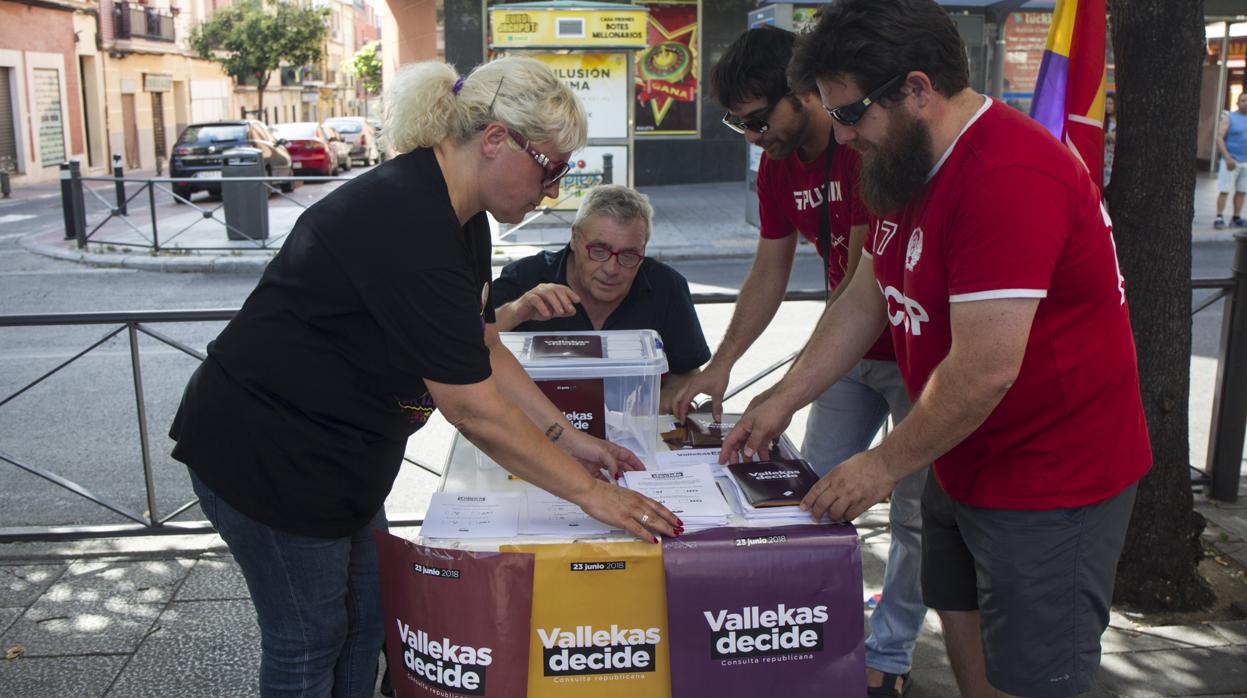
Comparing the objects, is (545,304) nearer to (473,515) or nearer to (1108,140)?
(473,515)

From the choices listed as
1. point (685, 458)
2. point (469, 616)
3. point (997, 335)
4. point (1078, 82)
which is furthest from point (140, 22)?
point (997, 335)

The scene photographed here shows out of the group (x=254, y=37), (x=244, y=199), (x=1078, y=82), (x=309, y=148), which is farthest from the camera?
(x=254, y=37)

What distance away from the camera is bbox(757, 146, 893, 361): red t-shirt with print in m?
3.14

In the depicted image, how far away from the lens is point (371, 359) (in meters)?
2.15

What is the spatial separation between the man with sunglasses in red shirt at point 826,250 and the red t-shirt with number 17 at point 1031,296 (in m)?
0.59

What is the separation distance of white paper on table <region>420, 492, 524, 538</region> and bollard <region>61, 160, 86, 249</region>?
13575 millimetres

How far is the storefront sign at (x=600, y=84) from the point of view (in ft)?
43.8

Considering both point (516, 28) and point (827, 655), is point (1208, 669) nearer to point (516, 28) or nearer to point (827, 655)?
point (827, 655)

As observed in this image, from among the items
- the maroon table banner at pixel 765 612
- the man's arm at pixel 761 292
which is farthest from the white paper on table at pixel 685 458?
the man's arm at pixel 761 292

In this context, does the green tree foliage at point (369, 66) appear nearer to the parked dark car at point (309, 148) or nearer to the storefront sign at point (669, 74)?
the parked dark car at point (309, 148)

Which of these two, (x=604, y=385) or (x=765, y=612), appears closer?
(x=765, y=612)

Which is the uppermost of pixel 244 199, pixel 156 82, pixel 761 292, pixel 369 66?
pixel 369 66

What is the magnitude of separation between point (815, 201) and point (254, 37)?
40.0 meters

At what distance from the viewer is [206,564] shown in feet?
14.0
